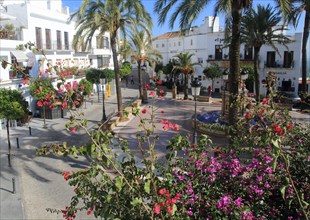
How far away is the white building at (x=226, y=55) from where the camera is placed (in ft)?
113

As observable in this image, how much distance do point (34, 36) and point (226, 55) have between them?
23639 millimetres

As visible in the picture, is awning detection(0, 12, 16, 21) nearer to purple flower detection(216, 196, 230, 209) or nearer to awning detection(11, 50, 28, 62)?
awning detection(11, 50, 28, 62)

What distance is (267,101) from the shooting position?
4.64 meters

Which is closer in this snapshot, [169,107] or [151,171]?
[151,171]

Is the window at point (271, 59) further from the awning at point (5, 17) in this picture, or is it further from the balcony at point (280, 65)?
the awning at point (5, 17)

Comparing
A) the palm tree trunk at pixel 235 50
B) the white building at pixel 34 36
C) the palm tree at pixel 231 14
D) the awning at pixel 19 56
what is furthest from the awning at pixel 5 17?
the palm tree trunk at pixel 235 50

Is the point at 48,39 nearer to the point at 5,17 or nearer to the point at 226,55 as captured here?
the point at 5,17

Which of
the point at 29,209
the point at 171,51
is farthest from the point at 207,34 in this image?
the point at 29,209

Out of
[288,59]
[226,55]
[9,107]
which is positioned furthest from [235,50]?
[226,55]

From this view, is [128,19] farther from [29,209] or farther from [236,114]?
[29,209]

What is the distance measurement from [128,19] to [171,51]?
113 ft

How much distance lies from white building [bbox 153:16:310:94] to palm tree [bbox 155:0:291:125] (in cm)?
1711

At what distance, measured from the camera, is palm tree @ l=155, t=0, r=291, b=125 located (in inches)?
396

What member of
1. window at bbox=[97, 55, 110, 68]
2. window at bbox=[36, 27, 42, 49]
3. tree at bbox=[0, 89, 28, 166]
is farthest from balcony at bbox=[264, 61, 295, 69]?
tree at bbox=[0, 89, 28, 166]
